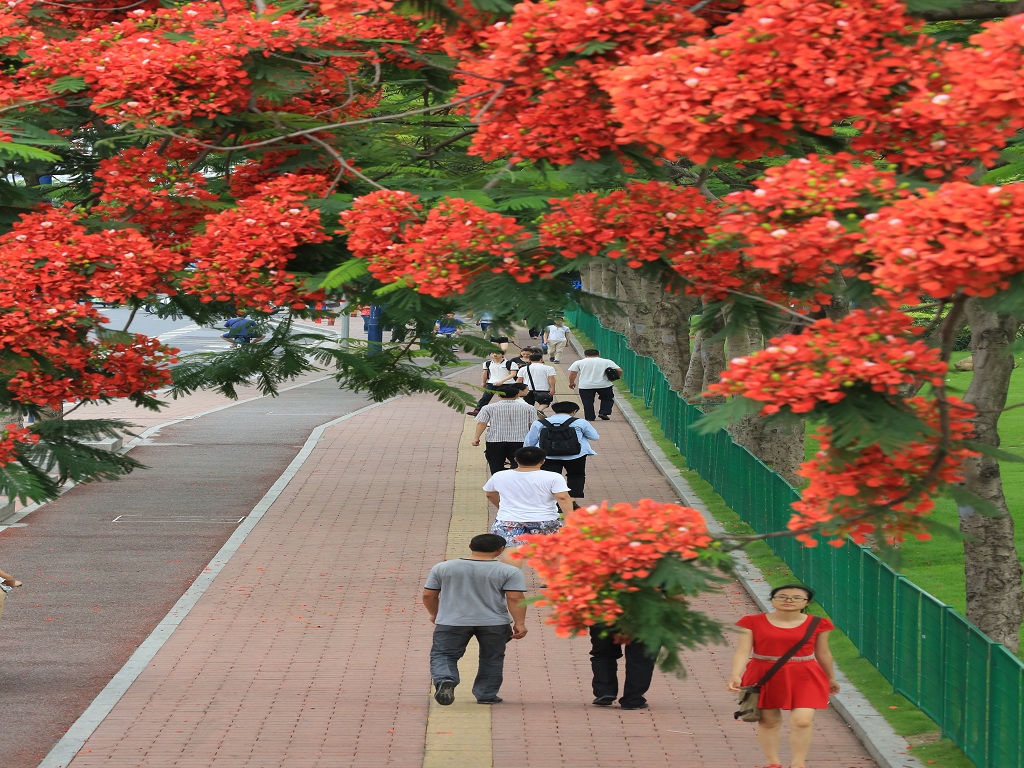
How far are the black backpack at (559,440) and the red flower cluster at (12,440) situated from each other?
19.8ft

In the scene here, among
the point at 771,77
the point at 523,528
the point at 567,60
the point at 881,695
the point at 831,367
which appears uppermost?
the point at 567,60

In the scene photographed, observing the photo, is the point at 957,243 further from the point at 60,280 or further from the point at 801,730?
the point at 60,280

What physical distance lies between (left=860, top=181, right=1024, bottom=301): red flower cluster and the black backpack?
10261mm

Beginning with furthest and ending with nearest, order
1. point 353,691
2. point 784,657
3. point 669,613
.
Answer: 1. point 353,691
2. point 784,657
3. point 669,613

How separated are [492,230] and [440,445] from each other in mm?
19630

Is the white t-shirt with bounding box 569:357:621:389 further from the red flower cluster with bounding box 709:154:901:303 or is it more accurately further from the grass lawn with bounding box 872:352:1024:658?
the red flower cluster with bounding box 709:154:901:303

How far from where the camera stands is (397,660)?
462 inches

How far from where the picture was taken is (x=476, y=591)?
1000 cm

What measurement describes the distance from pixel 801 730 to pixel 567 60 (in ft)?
13.9

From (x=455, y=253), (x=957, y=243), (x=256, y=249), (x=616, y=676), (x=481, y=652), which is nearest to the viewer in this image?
(x=957, y=243)

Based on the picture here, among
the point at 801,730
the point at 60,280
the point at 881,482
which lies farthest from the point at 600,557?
the point at 60,280

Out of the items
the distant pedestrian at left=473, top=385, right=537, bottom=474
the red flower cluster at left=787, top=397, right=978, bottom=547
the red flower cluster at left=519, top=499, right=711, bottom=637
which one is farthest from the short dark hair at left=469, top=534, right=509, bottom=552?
the distant pedestrian at left=473, top=385, right=537, bottom=474

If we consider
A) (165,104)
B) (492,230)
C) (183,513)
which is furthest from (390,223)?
(183,513)

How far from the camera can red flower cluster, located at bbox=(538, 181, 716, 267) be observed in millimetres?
6785
